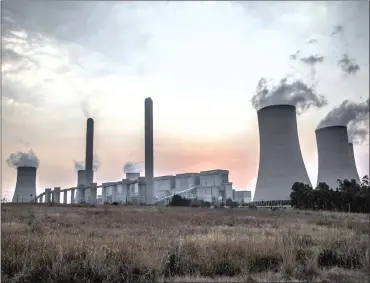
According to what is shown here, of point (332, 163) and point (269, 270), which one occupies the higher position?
point (332, 163)

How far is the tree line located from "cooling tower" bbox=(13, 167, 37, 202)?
2901 cm

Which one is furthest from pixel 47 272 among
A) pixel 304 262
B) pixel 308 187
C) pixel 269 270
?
pixel 308 187

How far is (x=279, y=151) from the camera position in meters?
27.9

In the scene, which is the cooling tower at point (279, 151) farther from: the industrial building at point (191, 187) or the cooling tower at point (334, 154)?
the industrial building at point (191, 187)

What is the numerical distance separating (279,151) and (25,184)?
96.5ft

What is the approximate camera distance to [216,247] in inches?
164

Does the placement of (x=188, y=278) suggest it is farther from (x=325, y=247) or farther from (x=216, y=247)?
(x=325, y=247)

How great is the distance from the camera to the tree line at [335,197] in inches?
1119

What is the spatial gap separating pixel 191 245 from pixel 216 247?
0.35 metres

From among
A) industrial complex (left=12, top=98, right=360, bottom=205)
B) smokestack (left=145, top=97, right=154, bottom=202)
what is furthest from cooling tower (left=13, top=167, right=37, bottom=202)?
smokestack (left=145, top=97, right=154, bottom=202)

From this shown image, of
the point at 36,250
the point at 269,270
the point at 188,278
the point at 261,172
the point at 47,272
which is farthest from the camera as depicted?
the point at 261,172

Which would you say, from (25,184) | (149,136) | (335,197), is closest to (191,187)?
(149,136)

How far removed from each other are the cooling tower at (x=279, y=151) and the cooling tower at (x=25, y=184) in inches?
1056

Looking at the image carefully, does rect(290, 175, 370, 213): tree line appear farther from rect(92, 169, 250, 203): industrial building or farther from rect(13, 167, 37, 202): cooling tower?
rect(92, 169, 250, 203): industrial building
